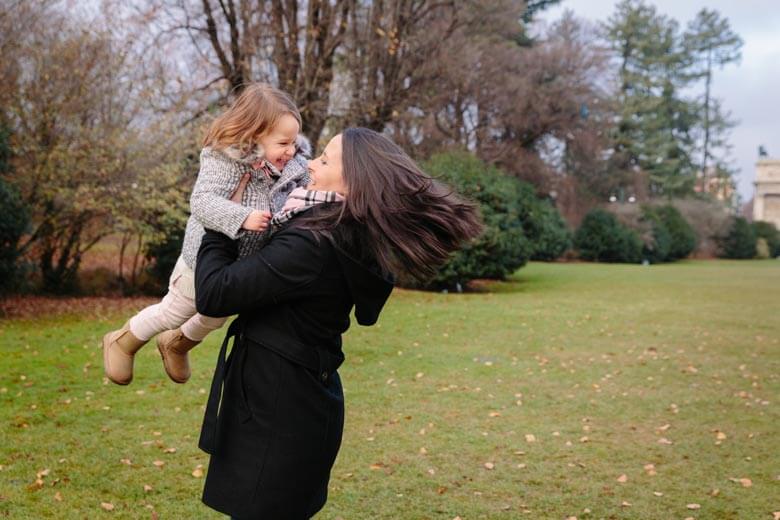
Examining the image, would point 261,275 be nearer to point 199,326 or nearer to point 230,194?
point 230,194

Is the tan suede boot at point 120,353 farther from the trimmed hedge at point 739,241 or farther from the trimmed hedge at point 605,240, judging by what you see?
the trimmed hedge at point 739,241

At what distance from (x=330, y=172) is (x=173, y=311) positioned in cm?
93

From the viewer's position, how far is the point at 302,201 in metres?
2.42

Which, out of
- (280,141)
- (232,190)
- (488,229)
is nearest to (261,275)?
(232,190)

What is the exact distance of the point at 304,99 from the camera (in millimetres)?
16312

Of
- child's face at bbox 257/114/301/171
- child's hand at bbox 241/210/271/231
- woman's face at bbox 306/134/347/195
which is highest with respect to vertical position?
child's face at bbox 257/114/301/171

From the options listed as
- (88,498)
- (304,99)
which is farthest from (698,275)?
(88,498)

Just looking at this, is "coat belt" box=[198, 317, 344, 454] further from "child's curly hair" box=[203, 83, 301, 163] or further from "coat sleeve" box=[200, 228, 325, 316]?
"child's curly hair" box=[203, 83, 301, 163]

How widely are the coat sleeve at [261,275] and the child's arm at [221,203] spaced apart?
3.4 inches

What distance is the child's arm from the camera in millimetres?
2377

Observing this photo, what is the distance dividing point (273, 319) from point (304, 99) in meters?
14.5

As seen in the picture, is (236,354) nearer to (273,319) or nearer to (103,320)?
(273,319)

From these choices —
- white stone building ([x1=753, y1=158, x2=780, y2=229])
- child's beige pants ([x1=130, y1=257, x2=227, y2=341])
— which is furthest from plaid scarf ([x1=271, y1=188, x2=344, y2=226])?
white stone building ([x1=753, y1=158, x2=780, y2=229])

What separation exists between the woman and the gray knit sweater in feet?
0.20
